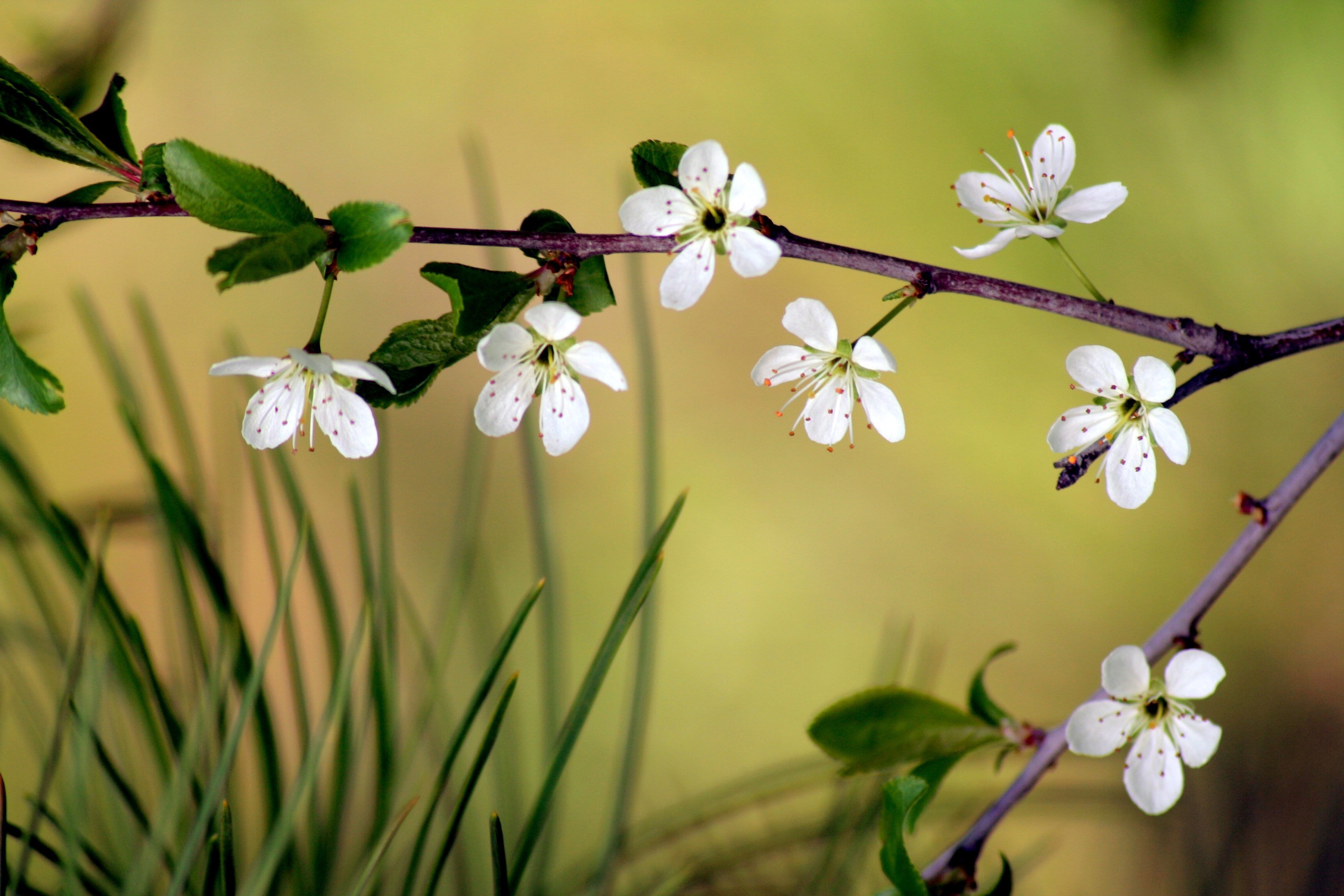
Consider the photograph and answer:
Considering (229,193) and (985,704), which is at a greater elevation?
(229,193)

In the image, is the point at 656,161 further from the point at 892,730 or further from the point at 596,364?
the point at 892,730

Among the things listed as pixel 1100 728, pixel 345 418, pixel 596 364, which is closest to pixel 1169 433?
pixel 1100 728

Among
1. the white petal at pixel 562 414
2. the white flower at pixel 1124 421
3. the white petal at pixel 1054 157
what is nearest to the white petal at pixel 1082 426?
the white flower at pixel 1124 421

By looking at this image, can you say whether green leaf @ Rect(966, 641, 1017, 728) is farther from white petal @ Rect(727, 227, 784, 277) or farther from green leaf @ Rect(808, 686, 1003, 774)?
white petal @ Rect(727, 227, 784, 277)

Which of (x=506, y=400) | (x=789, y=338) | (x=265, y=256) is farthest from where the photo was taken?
(x=789, y=338)

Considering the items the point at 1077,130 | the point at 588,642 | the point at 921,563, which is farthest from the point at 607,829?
the point at 1077,130

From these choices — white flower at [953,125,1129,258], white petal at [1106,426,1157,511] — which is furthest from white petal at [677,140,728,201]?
white petal at [1106,426,1157,511]
